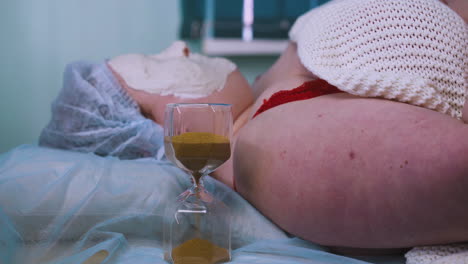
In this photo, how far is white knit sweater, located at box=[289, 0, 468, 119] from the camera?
25.9 inches

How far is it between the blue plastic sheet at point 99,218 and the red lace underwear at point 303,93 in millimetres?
207

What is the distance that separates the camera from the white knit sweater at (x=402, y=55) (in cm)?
66

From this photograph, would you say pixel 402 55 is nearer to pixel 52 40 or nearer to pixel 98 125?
pixel 98 125

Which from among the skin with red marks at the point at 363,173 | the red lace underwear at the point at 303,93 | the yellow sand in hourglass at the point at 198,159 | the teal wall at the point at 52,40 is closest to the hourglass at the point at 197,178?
the yellow sand in hourglass at the point at 198,159

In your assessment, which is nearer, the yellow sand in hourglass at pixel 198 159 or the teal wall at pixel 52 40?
the yellow sand in hourglass at pixel 198 159

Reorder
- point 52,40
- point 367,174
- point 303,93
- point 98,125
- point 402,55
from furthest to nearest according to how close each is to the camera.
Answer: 1. point 52,40
2. point 98,125
3. point 303,93
4. point 402,55
5. point 367,174

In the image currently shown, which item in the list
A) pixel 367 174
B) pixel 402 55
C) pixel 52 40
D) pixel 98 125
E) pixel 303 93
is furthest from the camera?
pixel 52 40

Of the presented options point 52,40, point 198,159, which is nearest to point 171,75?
point 198,159

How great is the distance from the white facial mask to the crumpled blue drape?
0.08m

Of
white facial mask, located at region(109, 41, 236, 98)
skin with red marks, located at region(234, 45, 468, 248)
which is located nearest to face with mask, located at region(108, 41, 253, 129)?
white facial mask, located at region(109, 41, 236, 98)

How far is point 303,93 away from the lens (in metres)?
0.79

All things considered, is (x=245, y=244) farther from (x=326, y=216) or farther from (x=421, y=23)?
(x=421, y=23)

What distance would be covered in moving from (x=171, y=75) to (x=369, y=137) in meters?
0.68

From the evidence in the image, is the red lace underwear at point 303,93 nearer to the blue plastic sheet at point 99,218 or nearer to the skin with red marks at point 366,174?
the skin with red marks at point 366,174
